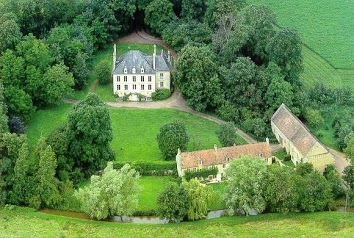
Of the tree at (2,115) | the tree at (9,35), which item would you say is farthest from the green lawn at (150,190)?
the tree at (9,35)

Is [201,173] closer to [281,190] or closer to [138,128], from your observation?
[281,190]

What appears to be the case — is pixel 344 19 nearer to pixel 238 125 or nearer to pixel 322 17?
pixel 322 17

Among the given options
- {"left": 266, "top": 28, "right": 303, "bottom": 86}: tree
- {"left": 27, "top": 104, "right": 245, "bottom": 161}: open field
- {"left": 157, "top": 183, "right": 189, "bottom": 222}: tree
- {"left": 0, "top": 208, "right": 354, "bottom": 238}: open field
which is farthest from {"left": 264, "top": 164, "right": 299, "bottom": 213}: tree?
{"left": 266, "top": 28, "right": 303, "bottom": 86}: tree

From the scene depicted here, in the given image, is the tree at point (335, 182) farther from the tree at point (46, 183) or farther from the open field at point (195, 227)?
the tree at point (46, 183)

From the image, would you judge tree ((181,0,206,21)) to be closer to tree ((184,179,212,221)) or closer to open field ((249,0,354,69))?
open field ((249,0,354,69))

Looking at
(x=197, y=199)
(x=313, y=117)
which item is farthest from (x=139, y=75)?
(x=197, y=199)

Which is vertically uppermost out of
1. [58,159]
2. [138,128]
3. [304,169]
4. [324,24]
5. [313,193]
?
[324,24]
